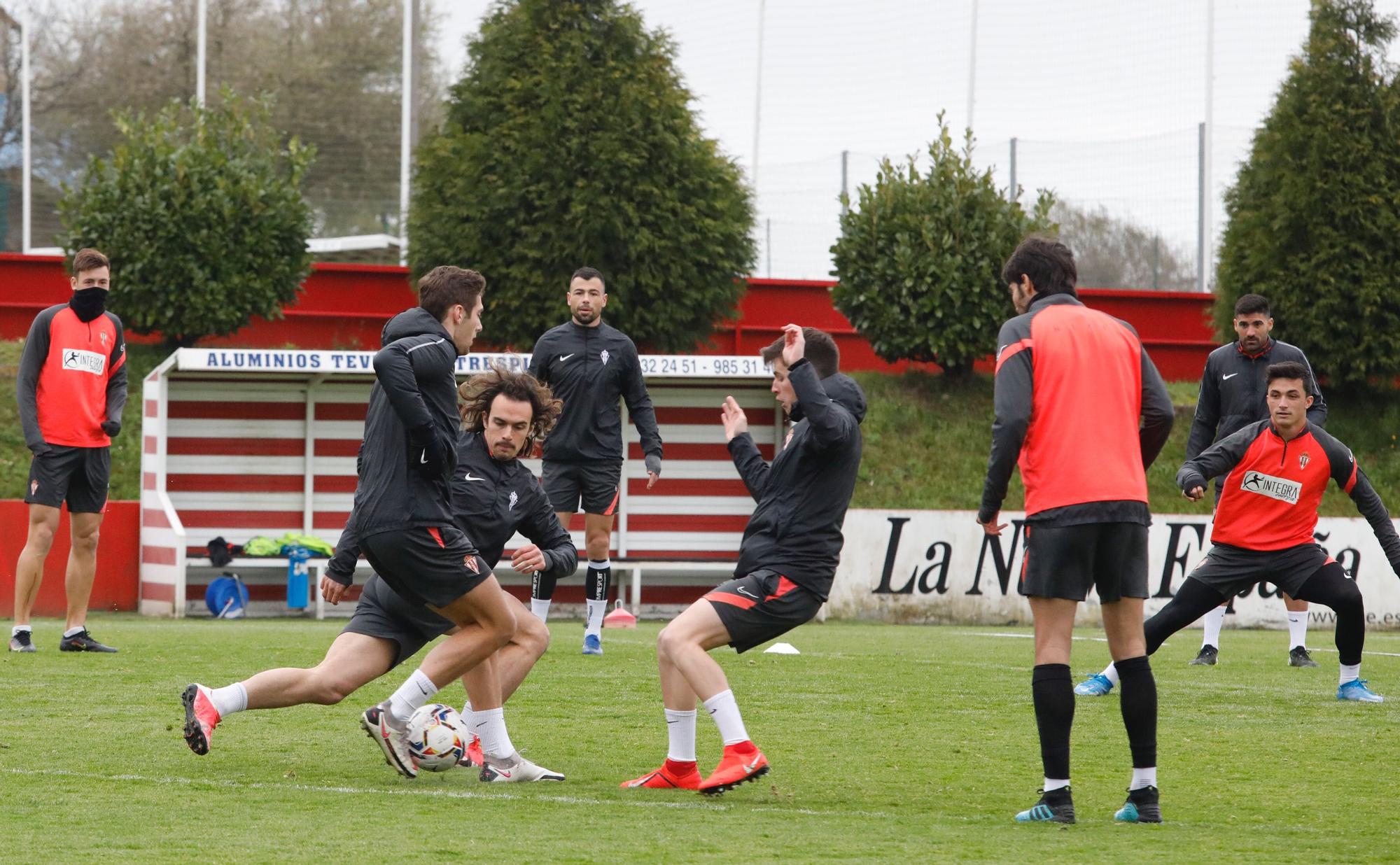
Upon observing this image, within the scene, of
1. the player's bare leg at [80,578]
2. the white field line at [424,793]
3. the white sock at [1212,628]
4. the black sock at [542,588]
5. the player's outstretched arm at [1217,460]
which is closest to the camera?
the white field line at [424,793]

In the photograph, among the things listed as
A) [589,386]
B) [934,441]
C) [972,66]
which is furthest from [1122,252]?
[589,386]

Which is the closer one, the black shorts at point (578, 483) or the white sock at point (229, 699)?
the white sock at point (229, 699)

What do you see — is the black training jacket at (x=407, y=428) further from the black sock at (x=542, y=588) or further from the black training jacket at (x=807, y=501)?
the black sock at (x=542, y=588)

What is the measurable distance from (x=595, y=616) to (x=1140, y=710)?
18.5ft

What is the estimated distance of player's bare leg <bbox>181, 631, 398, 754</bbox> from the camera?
19.4ft

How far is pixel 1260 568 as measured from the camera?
923cm

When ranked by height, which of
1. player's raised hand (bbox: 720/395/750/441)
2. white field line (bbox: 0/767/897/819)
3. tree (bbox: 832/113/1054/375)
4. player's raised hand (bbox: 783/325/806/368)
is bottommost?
white field line (bbox: 0/767/897/819)

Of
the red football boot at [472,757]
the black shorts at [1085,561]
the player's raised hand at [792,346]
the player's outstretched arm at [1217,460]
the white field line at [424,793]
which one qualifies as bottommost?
the red football boot at [472,757]

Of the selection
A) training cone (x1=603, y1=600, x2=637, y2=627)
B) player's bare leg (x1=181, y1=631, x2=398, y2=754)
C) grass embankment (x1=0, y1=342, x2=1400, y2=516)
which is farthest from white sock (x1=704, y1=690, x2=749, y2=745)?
grass embankment (x1=0, y1=342, x2=1400, y2=516)

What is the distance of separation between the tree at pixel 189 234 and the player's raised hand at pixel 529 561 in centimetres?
1358

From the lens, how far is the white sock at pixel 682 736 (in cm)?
607

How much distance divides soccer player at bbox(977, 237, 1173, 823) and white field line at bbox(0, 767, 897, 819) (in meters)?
0.73

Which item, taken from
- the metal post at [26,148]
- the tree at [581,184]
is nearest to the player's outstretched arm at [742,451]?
the tree at [581,184]

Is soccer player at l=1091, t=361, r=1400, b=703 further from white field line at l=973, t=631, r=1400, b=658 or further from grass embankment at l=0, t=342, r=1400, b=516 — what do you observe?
grass embankment at l=0, t=342, r=1400, b=516
